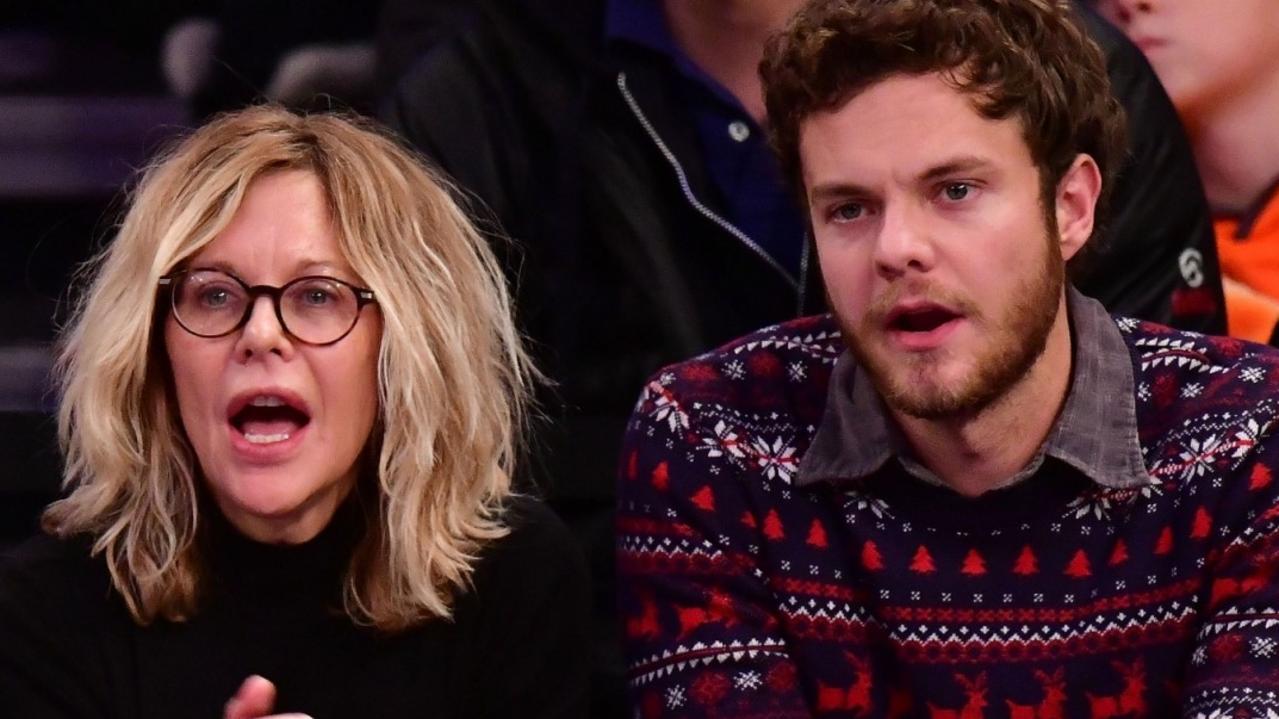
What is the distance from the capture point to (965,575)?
6.45 ft

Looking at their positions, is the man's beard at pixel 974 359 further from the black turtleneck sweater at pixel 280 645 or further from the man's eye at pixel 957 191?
the black turtleneck sweater at pixel 280 645

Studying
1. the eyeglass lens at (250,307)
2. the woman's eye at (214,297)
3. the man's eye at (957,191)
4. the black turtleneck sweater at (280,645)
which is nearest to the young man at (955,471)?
the man's eye at (957,191)

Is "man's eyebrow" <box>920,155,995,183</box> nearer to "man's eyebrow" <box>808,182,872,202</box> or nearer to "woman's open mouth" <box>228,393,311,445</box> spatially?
"man's eyebrow" <box>808,182,872,202</box>

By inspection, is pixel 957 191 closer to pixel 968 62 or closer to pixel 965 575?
pixel 968 62

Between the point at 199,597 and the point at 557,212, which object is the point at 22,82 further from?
the point at 199,597

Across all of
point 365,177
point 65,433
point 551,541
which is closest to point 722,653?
point 551,541

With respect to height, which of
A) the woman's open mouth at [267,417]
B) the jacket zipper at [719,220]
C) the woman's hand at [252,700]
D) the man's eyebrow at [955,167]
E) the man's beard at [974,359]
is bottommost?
the woman's hand at [252,700]

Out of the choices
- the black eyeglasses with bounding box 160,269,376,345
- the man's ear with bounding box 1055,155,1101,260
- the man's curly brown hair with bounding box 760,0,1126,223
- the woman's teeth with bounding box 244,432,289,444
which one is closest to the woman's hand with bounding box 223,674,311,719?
the woman's teeth with bounding box 244,432,289,444

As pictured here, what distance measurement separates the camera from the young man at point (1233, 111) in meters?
2.56

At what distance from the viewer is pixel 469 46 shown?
262 cm

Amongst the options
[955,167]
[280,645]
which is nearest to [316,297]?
[280,645]

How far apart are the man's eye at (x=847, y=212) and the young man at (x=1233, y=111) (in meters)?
0.81

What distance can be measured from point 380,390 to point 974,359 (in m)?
0.64

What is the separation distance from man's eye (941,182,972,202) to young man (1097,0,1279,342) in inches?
30.8
